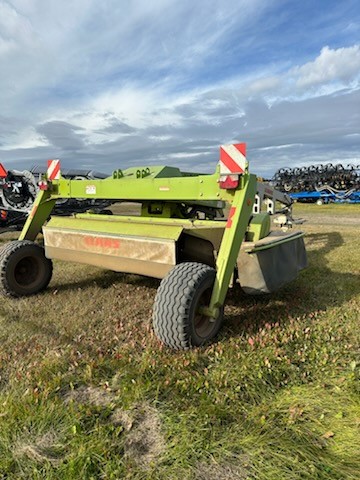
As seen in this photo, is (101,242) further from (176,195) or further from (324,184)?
(324,184)

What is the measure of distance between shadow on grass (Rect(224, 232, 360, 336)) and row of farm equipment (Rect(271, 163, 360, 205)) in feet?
66.5

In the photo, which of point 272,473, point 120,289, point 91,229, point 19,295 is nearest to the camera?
point 272,473

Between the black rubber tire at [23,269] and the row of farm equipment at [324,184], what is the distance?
22046 millimetres

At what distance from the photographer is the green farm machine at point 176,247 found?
2.83 meters

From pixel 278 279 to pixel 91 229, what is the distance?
180 cm

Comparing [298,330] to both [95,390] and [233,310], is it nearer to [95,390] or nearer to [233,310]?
[233,310]

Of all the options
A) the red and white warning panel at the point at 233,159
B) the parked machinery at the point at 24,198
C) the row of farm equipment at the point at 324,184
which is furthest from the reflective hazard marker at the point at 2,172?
the row of farm equipment at the point at 324,184

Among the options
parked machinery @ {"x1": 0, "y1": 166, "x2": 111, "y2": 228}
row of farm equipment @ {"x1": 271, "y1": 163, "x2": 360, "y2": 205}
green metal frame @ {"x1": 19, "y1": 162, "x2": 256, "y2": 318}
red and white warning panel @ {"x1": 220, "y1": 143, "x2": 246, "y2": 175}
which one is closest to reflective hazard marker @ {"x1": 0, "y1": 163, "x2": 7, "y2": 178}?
parked machinery @ {"x1": 0, "y1": 166, "x2": 111, "y2": 228}

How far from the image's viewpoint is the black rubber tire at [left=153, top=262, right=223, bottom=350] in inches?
106

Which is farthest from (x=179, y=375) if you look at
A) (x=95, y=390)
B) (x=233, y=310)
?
(x=233, y=310)

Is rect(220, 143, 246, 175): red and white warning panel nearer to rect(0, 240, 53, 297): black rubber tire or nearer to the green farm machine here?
the green farm machine

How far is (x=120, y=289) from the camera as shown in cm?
450

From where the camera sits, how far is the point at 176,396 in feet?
7.52

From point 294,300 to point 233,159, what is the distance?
176cm
